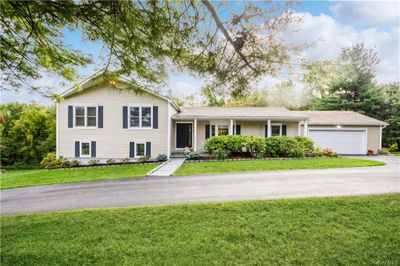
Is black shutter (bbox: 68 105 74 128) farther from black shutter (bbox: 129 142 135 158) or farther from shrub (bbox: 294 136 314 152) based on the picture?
shrub (bbox: 294 136 314 152)

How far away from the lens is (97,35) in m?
3.58

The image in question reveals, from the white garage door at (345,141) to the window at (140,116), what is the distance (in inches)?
544

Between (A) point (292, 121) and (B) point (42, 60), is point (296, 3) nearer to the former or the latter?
(B) point (42, 60)

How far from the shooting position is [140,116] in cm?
1550

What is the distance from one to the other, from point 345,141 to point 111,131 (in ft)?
60.0

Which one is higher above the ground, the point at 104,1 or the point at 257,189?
the point at 104,1

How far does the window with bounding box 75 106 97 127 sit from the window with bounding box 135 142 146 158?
3.17 m

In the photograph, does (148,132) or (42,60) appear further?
(148,132)

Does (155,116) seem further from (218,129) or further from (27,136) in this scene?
(27,136)

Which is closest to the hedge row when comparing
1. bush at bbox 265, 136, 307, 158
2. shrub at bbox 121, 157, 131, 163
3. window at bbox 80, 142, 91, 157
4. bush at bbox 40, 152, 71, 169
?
Answer: bush at bbox 265, 136, 307, 158

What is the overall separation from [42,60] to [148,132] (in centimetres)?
1149

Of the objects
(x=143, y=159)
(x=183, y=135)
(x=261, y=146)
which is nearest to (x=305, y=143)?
(x=261, y=146)

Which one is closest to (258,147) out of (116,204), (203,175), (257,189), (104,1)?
(203,175)

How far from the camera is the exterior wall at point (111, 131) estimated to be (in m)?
15.2
